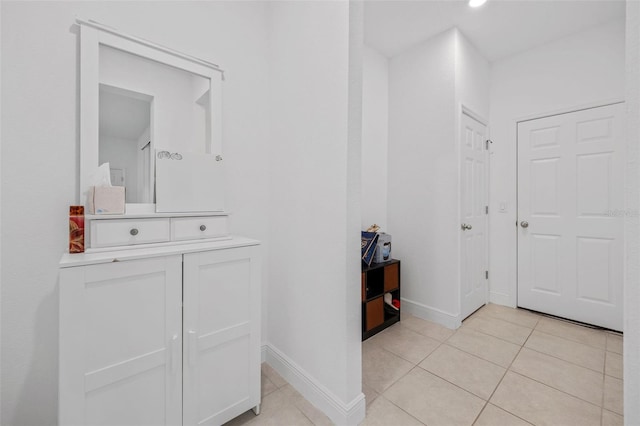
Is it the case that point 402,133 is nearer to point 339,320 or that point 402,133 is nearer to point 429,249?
point 429,249

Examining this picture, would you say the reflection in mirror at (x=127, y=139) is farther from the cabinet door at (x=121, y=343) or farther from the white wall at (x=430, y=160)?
the white wall at (x=430, y=160)

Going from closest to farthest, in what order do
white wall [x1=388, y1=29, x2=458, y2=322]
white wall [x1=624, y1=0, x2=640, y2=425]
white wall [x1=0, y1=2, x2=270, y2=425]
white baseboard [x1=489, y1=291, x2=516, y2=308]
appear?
white wall [x1=624, y1=0, x2=640, y2=425], white wall [x1=0, y1=2, x2=270, y2=425], white wall [x1=388, y1=29, x2=458, y2=322], white baseboard [x1=489, y1=291, x2=516, y2=308]

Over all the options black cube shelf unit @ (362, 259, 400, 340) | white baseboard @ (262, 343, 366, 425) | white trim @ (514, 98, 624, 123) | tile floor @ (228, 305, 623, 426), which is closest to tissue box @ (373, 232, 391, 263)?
black cube shelf unit @ (362, 259, 400, 340)

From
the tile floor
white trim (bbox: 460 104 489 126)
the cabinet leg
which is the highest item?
white trim (bbox: 460 104 489 126)

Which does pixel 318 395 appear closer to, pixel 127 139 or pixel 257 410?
pixel 257 410

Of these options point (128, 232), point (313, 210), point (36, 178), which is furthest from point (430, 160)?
point (36, 178)

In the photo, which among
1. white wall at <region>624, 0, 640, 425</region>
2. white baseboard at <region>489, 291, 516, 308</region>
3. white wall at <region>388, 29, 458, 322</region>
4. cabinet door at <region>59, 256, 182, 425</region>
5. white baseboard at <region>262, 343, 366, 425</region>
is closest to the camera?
white wall at <region>624, 0, 640, 425</region>

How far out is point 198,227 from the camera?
58.4 inches

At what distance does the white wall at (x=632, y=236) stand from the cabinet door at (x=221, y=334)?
131 centimetres

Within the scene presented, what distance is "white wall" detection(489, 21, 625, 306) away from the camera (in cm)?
241

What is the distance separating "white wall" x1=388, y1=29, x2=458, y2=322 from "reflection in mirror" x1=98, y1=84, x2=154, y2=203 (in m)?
2.38

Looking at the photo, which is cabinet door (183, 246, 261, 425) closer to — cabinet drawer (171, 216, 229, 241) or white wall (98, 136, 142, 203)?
cabinet drawer (171, 216, 229, 241)

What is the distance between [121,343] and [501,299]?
3585 millimetres

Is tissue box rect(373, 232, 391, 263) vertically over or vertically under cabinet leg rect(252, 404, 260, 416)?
over
